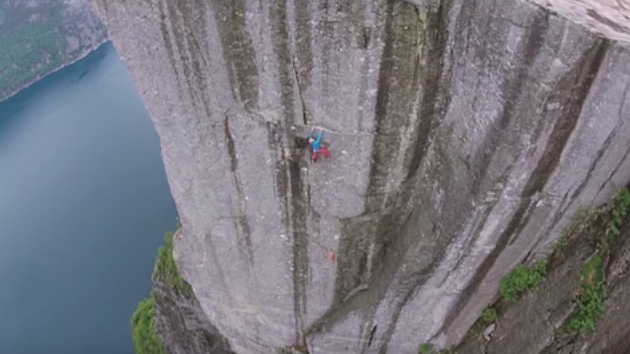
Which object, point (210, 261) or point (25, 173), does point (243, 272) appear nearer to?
point (210, 261)

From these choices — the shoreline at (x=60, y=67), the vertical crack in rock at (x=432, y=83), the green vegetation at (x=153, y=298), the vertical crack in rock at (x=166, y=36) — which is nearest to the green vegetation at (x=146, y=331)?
the green vegetation at (x=153, y=298)

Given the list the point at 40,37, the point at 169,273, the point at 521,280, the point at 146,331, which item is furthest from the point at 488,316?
the point at 40,37

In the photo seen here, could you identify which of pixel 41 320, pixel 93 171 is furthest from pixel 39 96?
pixel 41 320

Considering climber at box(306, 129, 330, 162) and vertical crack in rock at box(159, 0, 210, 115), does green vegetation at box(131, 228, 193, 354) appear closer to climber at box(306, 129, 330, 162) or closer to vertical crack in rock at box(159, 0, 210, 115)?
climber at box(306, 129, 330, 162)

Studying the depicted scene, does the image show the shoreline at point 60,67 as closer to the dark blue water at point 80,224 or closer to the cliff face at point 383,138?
the dark blue water at point 80,224

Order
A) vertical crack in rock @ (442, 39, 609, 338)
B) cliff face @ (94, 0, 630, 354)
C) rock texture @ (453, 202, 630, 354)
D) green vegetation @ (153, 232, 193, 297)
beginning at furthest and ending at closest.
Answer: green vegetation @ (153, 232, 193, 297)
rock texture @ (453, 202, 630, 354)
cliff face @ (94, 0, 630, 354)
vertical crack in rock @ (442, 39, 609, 338)

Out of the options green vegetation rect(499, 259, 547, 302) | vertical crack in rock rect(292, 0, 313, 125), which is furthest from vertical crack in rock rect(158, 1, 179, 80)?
green vegetation rect(499, 259, 547, 302)

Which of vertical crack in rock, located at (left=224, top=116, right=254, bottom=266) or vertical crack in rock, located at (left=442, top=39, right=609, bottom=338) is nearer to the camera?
vertical crack in rock, located at (left=442, top=39, right=609, bottom=338)
